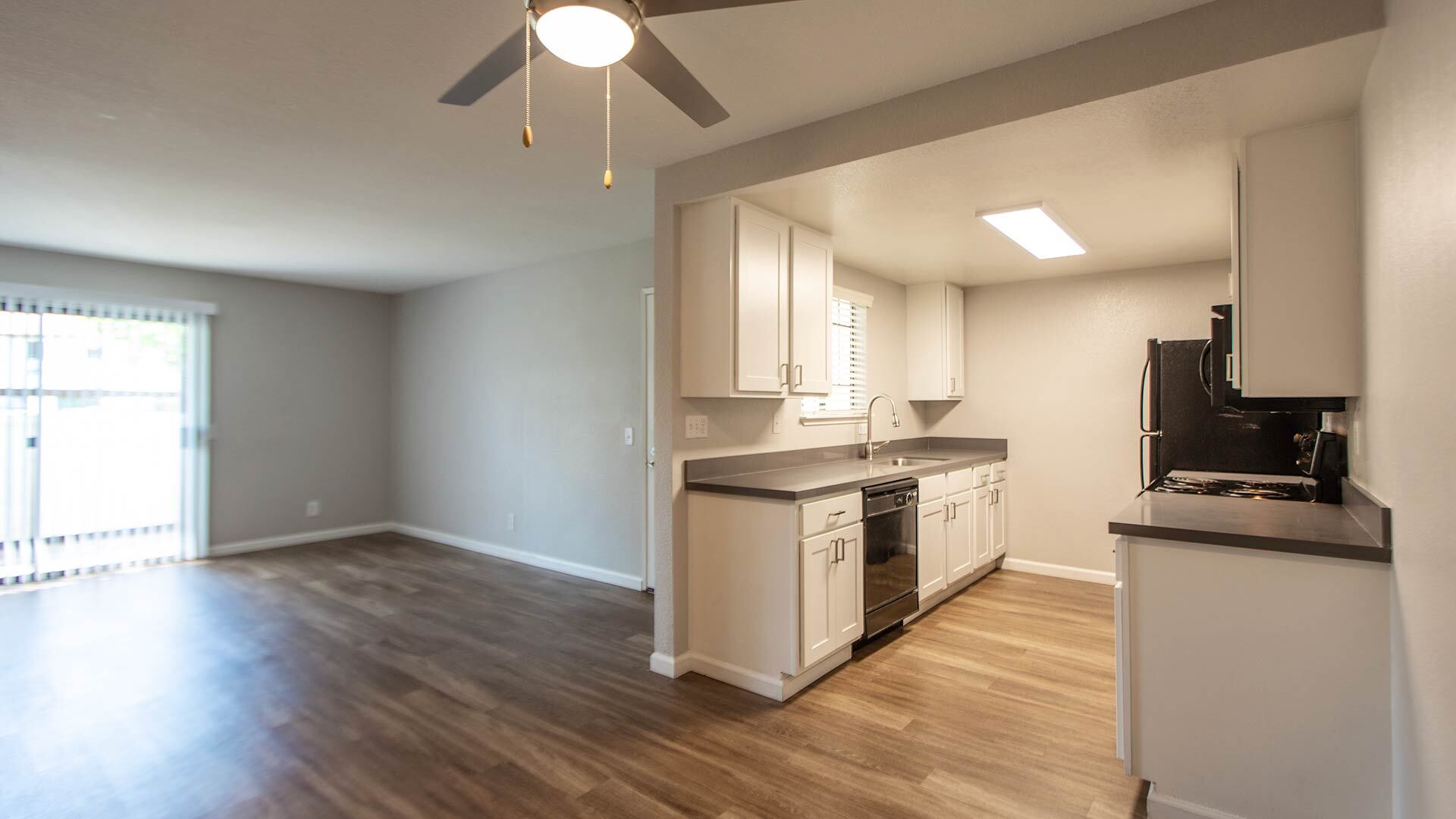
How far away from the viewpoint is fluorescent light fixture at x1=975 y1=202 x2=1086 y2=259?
3.23m

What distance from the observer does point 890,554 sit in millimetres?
3555

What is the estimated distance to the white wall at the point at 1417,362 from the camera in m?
1.25

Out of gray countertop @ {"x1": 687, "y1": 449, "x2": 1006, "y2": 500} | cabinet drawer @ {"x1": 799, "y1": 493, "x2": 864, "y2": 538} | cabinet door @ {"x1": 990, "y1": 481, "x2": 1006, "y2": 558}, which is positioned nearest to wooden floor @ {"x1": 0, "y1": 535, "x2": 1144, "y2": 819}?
cabinet door @ {"x1": 990, "y1": 481, "x2": 1006, "y2": 558}

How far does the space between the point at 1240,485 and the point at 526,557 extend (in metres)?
A: 4.70

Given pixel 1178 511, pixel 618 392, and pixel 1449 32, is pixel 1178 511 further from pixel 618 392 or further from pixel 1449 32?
pixel 618 392

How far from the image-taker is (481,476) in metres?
5.95

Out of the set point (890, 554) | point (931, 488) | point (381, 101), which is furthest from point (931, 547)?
point (381, 101)

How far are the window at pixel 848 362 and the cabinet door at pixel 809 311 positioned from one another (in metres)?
0.67

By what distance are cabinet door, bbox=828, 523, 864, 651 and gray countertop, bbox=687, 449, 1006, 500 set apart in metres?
0.24

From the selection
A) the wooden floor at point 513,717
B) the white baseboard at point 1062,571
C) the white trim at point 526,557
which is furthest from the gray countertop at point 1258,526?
the white trim at point 526,557

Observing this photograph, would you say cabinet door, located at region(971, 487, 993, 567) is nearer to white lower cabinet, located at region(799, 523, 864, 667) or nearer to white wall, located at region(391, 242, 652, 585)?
white lower cabinet, located at region(799, 523, 864, 667)

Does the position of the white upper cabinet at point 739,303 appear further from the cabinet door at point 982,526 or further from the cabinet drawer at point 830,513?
the cabinet door at point 982,526

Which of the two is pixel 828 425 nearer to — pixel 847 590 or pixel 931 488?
pixel 931 488

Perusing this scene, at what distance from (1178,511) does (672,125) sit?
2.33m
